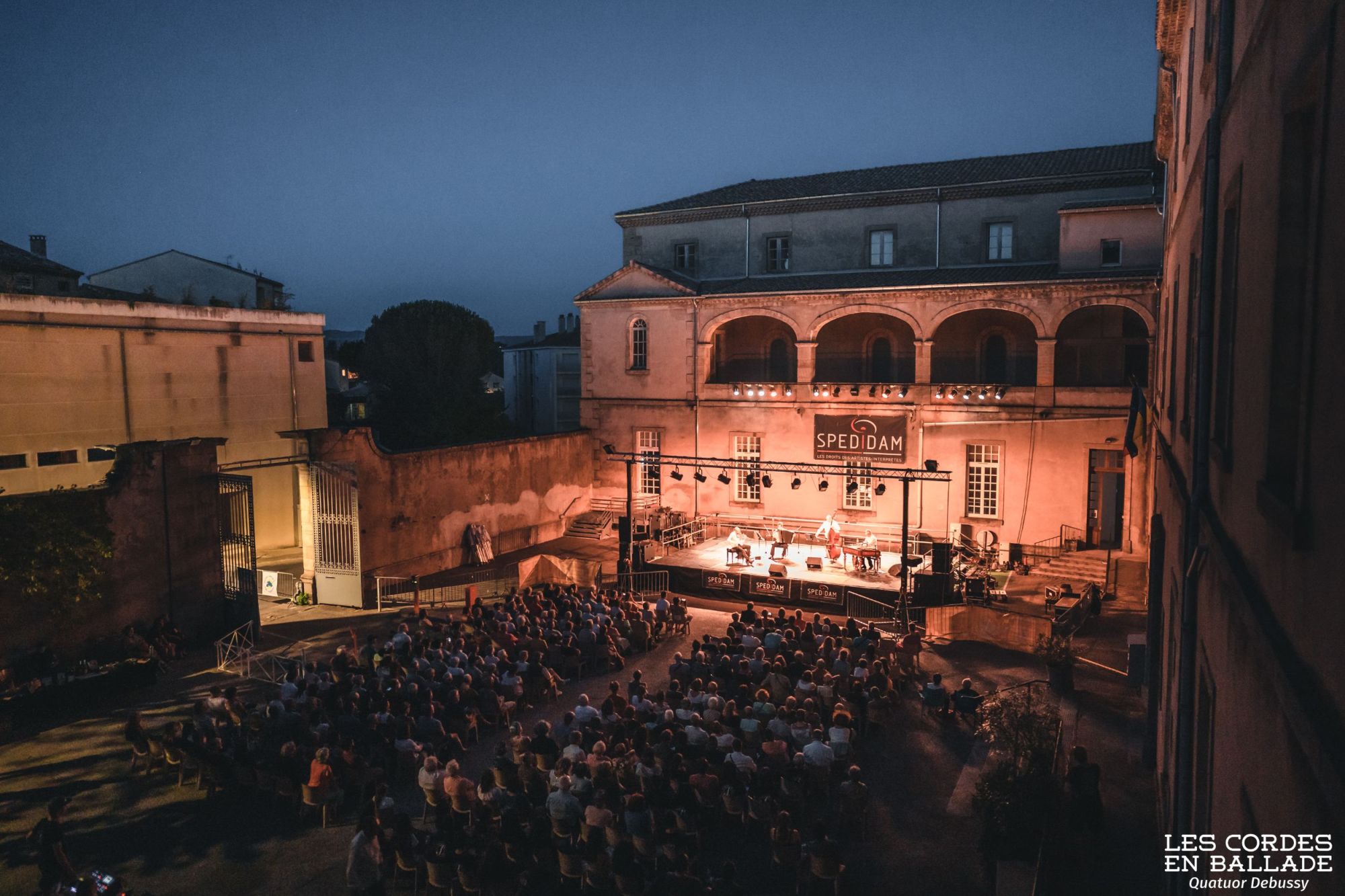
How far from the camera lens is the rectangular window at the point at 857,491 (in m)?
30.9

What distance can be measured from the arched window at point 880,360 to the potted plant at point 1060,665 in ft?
59.1

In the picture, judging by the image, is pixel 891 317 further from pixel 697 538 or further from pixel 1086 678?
pixel 1086 678

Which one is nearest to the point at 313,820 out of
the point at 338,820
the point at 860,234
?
the point at 338,820

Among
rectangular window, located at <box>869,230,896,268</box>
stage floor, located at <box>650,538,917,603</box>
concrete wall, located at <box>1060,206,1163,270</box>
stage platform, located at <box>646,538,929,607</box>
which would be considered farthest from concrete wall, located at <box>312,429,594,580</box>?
concrete wall, located at <box>1060,206,1163,270</box>

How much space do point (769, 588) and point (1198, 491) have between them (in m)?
17.2

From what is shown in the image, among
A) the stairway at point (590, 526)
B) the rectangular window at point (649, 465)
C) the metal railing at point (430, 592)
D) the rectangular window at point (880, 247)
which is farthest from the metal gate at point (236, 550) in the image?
the rectangular window at point (880, 247)

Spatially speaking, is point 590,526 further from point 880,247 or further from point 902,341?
point 880,247

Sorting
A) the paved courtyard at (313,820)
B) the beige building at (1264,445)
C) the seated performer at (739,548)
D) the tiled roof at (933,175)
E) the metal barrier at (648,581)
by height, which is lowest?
the paved courtyard at (313,820)

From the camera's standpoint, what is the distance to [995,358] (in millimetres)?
32438

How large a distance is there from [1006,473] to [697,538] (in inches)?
443

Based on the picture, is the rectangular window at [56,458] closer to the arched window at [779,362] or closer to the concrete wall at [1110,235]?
the arched window at [779,362]

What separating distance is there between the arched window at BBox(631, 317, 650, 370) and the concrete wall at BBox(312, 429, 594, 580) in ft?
12.3

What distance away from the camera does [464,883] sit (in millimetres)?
9750

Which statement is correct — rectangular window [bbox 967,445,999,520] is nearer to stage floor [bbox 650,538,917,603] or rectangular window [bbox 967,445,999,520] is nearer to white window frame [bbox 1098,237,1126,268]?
stage floor [bbox 650,538,917,603]
